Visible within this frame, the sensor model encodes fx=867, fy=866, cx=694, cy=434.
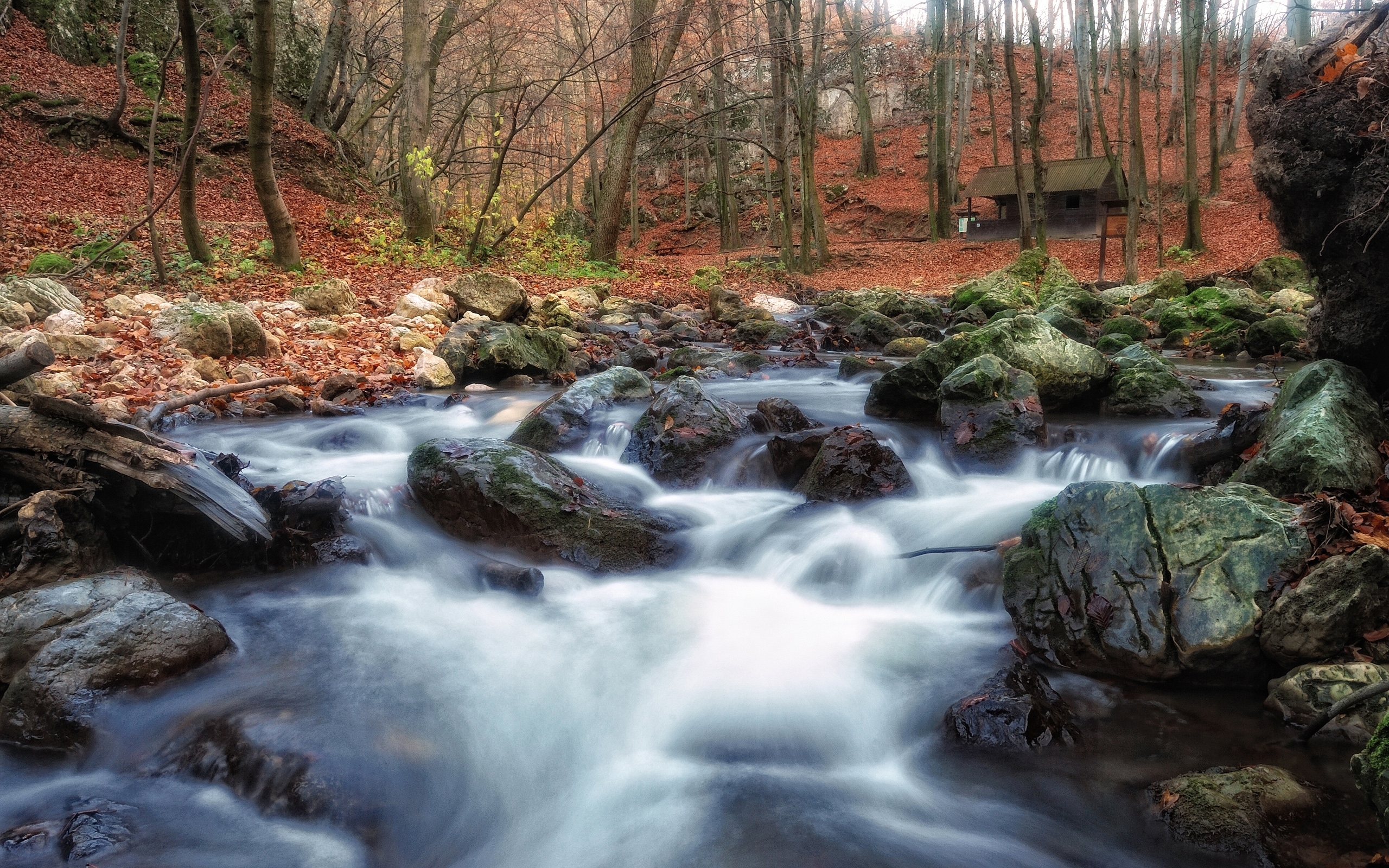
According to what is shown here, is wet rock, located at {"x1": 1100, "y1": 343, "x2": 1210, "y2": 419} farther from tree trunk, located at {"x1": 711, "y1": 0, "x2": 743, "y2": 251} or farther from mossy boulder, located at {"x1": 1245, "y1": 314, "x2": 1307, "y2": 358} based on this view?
tree trunk, located at {"x1": 711, "y1": 0, "x2": 743, "y2": 251}

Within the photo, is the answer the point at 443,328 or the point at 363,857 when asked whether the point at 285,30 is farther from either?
the point at 363,857

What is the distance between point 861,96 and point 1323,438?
3275cm

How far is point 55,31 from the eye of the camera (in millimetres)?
18797

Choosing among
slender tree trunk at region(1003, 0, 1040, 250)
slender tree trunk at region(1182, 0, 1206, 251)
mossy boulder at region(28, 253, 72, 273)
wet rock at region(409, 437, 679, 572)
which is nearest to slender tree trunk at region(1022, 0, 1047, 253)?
slender tree trunk at region(1003, 0, 1040, 250)

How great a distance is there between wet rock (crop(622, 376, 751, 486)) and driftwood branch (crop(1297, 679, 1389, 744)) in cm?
434

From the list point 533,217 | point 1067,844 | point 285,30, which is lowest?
point 1067,844

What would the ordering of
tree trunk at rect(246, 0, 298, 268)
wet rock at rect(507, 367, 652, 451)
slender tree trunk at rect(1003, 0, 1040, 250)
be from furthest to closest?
slender tree trunk at rect(1003, 0, 1040, 250) → tree trunk at rect(246, 0, 298, 268) → wet rock at rect(507, 367, 652, 451)

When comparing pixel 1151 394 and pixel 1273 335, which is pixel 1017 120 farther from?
pixel 1151 394

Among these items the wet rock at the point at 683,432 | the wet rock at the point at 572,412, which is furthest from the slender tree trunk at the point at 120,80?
the wet rock at the point at 683,432

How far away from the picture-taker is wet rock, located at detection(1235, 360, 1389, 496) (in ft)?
14.6

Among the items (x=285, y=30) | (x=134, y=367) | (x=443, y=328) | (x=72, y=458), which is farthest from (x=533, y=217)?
(x=72, y=458)

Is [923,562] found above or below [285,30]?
below

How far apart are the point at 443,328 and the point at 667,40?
404 inches

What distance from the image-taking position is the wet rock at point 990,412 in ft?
23.2
